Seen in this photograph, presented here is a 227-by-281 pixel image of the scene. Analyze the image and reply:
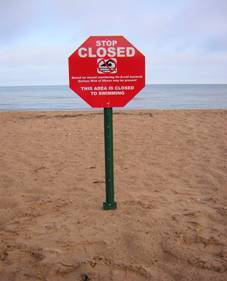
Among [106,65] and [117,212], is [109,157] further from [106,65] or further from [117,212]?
[106,65]

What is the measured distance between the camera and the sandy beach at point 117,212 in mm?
2492

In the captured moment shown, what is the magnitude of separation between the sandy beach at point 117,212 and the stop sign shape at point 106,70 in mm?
1286

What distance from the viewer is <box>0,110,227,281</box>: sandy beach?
2.49 metres

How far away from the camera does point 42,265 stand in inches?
98.5

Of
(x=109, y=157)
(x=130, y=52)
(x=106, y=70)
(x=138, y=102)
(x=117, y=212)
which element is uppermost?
(x=138, y=102)

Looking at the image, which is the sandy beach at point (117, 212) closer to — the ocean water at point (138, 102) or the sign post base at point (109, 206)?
the sign post base at point (109, 206)

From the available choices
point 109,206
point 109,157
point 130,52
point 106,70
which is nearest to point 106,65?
point 106,70

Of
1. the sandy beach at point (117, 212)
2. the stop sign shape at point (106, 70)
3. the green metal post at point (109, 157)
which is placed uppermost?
the stop sign shape at point (106, 70)

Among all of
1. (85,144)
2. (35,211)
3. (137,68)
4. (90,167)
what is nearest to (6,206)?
(35,211)

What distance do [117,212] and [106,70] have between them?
1.55 metres

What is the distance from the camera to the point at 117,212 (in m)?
3.48

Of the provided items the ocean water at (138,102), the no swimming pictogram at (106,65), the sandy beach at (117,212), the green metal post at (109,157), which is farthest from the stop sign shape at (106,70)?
the ocean water at (138,102)

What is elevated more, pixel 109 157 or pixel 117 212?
pixel 109 157

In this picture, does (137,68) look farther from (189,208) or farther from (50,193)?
(50,193)
